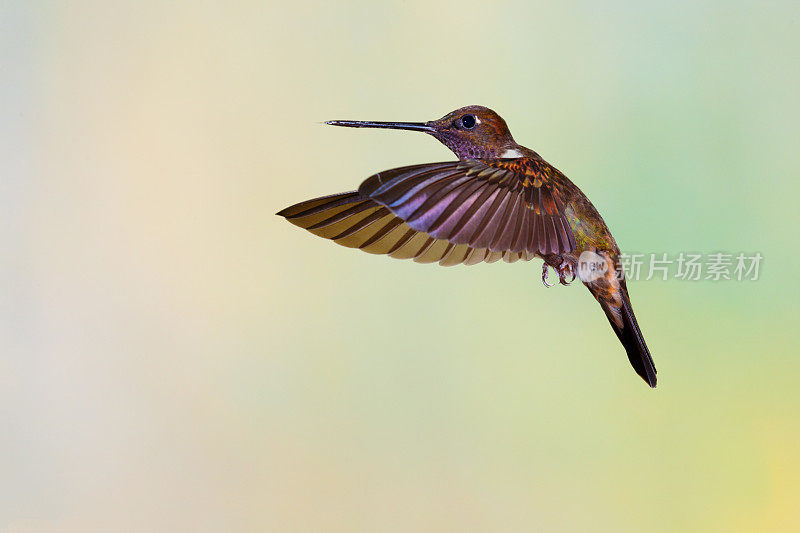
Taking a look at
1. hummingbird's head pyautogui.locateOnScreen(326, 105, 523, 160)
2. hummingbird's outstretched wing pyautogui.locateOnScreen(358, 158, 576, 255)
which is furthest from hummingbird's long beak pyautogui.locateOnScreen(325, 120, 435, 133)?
hummingbird's outstretched wing pyautogui.locateOnScreen(358, 158, 576, 255)

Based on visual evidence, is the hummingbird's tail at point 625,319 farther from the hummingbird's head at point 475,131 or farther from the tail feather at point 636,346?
the hummingbird's head at point 475,131

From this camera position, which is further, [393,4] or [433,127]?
[393,4]

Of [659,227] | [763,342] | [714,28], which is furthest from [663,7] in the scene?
[763,342]

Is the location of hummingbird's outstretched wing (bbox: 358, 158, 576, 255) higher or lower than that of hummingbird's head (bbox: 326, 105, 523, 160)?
Result: lower

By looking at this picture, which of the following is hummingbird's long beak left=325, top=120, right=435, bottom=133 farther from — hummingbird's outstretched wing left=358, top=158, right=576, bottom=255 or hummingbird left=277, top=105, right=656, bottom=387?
hummingbird's outstretched wing left=358, top=158, right=576, bottom=255

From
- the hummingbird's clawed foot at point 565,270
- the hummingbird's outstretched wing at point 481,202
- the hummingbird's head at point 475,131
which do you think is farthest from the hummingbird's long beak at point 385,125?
the hummingbird's clawed foot at point 565,270

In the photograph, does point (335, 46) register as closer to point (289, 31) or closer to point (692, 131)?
point (289, 31)

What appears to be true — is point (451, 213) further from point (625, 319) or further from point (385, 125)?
point (625, 319)

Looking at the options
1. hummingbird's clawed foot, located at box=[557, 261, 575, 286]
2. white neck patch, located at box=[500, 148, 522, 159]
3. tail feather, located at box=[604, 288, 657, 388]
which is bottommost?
tail feather, located at box=[604, 288, 657, 388]
